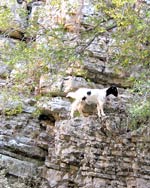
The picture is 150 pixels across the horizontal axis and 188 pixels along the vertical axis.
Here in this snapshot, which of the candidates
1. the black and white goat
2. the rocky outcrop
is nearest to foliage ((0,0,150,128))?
the black and white goat

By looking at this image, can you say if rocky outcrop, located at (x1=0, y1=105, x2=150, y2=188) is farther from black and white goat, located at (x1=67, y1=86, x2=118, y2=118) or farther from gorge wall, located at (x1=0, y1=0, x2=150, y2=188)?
black and white goat, located at (x1=67, y1=86, x2=118, y2=118)

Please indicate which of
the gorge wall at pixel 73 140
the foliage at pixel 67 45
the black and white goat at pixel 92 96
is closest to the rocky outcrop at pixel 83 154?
the gorge wall at pixel 73 140

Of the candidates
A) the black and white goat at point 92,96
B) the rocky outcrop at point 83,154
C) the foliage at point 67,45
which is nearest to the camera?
the foliage at point 67,45

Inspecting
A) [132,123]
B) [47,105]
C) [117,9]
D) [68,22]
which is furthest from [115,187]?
[68,22]

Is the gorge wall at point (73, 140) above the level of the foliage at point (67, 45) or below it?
below

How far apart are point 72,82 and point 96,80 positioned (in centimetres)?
63

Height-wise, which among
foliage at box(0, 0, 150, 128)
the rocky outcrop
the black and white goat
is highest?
foliage at box(0, 0, 150, 128)

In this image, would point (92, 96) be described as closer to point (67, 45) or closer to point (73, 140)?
point (73, 140)

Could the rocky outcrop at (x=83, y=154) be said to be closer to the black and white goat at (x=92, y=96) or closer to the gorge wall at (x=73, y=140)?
the gorge wall at (x=73, y=140)

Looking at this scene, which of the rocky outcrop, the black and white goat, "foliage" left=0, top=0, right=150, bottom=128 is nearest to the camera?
"foliage" left=0, top=0, right=150, bottom=128

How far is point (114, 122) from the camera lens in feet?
23.2

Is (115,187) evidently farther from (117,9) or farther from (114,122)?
(117,9)

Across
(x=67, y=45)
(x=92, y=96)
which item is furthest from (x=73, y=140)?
(x=67, y=45)

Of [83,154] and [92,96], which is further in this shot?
[92,96]
